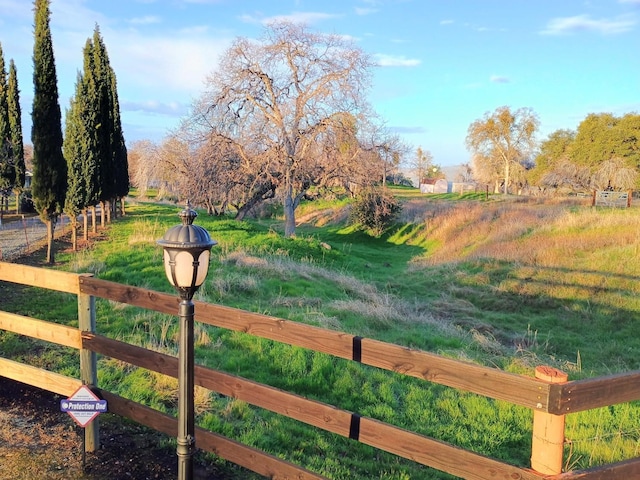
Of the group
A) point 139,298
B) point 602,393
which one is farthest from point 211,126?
point 602,393

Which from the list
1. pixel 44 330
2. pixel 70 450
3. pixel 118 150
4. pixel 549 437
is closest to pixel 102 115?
pixel 118 150

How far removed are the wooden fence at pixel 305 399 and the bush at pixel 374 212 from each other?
69.7 feet

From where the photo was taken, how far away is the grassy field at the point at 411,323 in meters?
4.39

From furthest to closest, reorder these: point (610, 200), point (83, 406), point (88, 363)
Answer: point (610, 200)
point (88, 363)
point (83, 406)

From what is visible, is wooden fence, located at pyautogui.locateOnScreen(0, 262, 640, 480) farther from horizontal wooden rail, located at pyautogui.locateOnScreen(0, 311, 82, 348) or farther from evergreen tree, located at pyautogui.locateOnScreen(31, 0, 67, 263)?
evergreen tree, located at pyautogui.locateOnScreen(31, 0, 67, 263)

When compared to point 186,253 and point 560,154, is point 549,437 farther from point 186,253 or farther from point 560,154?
point 560,154

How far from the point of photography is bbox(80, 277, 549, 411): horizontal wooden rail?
7.01 ft

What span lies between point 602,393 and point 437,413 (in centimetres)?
302

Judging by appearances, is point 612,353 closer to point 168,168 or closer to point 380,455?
point 380,455

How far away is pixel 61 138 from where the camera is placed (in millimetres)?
14852

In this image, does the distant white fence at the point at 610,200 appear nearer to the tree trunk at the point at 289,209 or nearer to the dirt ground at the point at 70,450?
the tree trunk at the point at 289,209

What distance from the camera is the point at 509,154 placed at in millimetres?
59312

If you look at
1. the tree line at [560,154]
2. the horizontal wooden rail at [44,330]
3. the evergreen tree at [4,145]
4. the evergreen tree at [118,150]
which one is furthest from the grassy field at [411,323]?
the tree line at [560,154]

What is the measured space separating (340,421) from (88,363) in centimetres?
205
